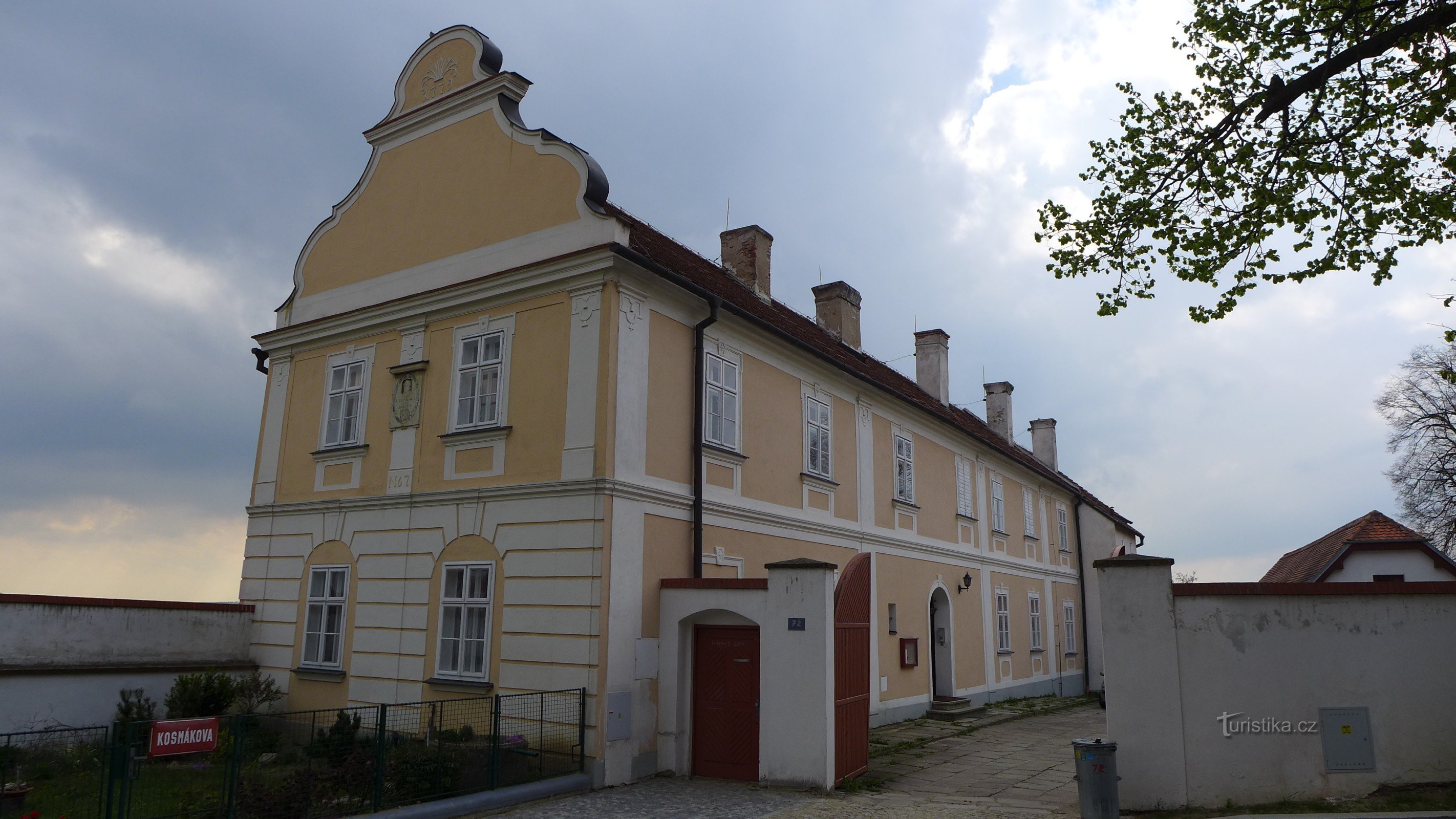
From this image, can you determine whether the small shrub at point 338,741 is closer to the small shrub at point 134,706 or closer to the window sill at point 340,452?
the small shrub at point 134,706

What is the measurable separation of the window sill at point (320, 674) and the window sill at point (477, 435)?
13.1ft

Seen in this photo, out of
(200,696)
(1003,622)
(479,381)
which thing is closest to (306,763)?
(200,696)

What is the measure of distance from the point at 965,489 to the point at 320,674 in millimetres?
15864

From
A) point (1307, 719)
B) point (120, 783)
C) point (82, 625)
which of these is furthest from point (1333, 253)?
point (82, 625)

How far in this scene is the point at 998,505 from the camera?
26422 mm

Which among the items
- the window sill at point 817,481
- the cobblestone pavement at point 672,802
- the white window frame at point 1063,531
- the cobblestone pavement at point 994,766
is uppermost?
the white window frame at point 1063,531

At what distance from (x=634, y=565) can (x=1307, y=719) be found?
7.87 metres

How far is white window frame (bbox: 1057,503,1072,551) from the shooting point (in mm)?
31547

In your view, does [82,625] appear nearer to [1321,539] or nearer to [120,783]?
[120,783]

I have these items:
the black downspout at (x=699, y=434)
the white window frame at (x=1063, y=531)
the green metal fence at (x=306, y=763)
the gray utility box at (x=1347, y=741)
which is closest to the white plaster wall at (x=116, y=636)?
the green metal fence at (x=306, y=763)

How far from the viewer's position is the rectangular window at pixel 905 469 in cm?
2047

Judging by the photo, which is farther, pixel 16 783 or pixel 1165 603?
pixel 1165 603

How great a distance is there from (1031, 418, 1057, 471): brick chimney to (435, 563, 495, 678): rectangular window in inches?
1052

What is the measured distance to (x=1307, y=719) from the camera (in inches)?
396
